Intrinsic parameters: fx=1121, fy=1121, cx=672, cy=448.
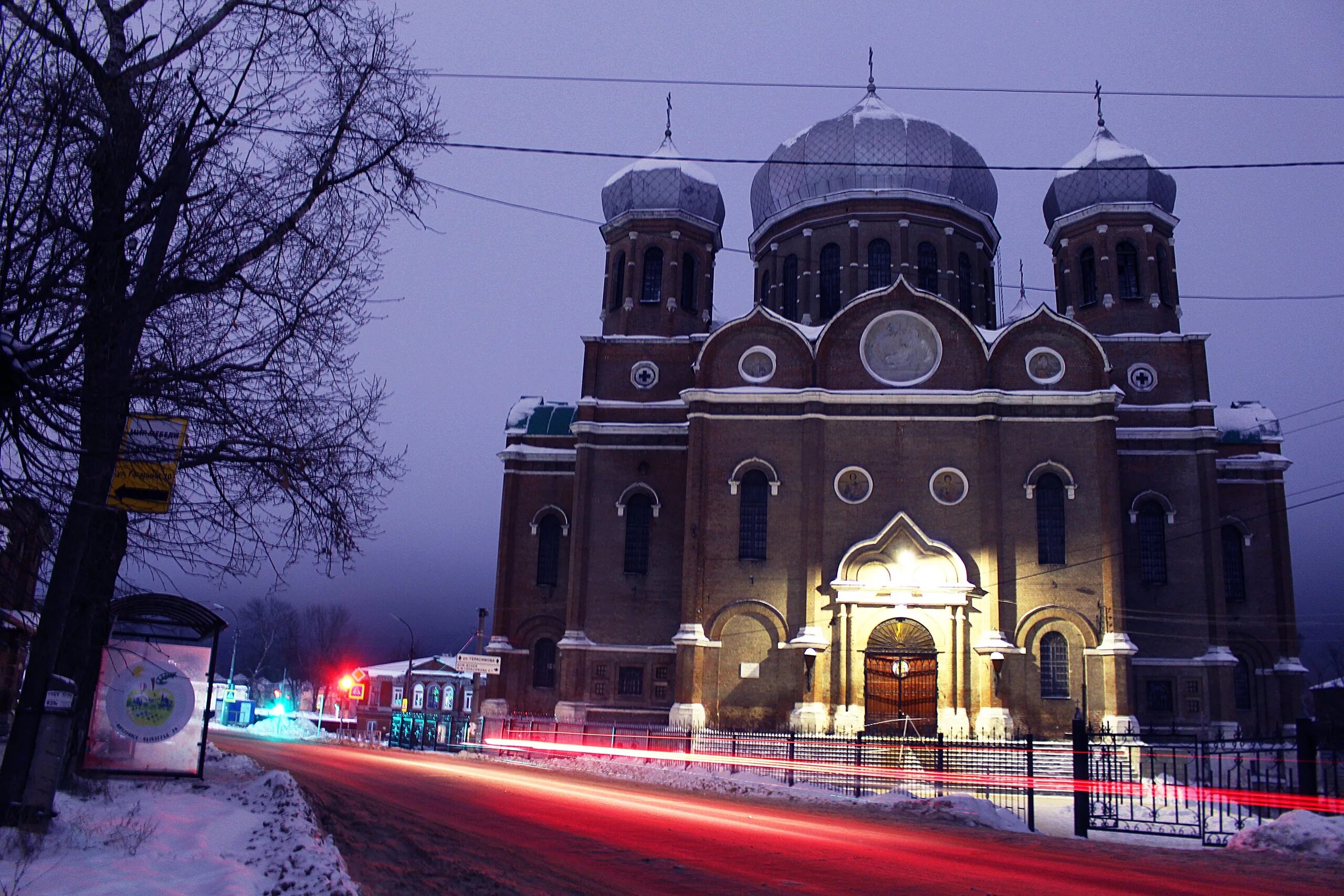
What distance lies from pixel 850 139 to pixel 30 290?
33.5m

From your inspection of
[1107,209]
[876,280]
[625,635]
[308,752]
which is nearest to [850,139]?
[876,280]

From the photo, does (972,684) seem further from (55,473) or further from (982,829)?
(55,473)

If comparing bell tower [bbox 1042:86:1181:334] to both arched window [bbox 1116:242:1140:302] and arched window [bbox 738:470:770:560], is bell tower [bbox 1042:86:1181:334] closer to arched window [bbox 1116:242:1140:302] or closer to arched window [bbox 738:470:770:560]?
arched window [bbox 1116:242:1140:302]

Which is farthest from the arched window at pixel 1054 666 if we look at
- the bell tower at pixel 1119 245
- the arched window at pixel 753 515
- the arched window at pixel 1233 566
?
the bell tower at pixel 1119 245

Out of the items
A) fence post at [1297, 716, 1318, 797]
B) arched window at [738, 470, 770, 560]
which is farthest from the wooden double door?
fence post at [1297, 716, 1318, 797]

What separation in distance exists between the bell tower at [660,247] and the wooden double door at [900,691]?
1289 centimetres

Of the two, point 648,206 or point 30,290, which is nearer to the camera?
point 30,290

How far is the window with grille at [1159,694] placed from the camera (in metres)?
31.6

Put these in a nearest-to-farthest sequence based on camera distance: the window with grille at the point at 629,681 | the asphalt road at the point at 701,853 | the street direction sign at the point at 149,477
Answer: the street direction sign at the point at 149,477 → the asphalt road at the point at 701,853 → the window with grille at the point at 629,681

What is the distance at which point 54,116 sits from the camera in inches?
284

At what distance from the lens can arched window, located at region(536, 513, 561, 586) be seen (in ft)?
119

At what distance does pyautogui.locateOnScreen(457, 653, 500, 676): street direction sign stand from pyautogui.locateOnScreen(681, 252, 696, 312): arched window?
43.0ft

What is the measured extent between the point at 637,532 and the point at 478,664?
620 cm

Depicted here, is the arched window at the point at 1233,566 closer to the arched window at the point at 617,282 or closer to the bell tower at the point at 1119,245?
the bell tower at the point at 1119,245
